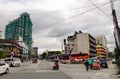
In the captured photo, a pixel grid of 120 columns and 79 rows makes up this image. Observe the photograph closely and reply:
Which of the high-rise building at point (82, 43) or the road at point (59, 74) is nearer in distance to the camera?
the road at point (59, 74)

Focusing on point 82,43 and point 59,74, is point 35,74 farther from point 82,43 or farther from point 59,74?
point 82,43

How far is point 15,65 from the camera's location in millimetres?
A: 47906

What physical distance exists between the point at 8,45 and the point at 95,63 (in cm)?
6895

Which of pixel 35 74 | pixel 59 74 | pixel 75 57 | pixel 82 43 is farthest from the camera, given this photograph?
pixel 82 43

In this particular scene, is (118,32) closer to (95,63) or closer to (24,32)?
(95,63)

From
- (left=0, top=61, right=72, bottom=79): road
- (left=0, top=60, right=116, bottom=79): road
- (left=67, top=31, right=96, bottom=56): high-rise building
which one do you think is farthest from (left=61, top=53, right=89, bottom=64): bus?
(left=67, top=31, right=96, bottom=56): high-rise building

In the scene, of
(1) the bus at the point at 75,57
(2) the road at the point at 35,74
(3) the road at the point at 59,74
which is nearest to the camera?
(2) the road at the point at 35,74

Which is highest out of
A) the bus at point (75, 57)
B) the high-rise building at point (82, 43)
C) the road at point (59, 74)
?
the high-rise building at point (82, 43)

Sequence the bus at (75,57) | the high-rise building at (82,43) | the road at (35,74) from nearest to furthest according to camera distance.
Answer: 1. the road at (35,74)
2. the bus at (75,57)
3. the high-rise building at (82,43)

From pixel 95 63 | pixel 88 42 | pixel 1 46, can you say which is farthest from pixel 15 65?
pixel 88 42

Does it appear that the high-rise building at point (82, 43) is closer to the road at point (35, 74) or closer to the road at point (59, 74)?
the road at point (59, 74)

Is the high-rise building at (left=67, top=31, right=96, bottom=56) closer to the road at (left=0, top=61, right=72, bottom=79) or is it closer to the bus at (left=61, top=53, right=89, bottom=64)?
the bus at (left=61, top=53, right=89, bottom=64)

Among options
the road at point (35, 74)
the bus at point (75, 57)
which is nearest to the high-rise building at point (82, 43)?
the bus at point (75, 57)

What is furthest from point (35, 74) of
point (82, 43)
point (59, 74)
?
point (82, 43)
